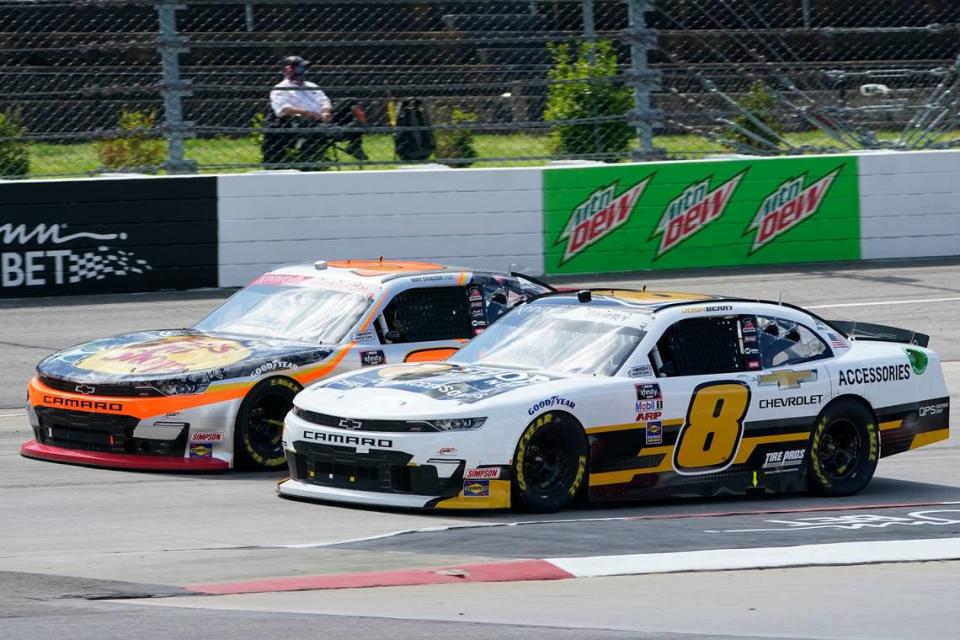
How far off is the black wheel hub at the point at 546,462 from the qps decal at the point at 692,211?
10395 mm

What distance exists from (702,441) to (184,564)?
3.46 m

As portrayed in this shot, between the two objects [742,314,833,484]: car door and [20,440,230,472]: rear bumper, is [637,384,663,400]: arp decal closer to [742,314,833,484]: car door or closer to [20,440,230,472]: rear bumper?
→ [742,314,833,484]: car door

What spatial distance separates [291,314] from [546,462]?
2787 millimetres

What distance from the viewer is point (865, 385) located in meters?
10.1

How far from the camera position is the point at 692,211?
19156 millimetres

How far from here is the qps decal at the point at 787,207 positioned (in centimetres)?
1948

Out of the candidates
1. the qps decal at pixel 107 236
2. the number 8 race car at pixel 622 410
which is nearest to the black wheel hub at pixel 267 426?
the number 8 race car at pixel 622 410

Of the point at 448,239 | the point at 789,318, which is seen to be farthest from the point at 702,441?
the point at 448,239

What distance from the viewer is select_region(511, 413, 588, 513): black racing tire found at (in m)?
8.68

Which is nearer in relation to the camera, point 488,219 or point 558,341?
point 558,341

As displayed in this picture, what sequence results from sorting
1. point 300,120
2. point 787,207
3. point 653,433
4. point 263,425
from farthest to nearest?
point 787,207
point 300,120
point 263,425
point 653,433

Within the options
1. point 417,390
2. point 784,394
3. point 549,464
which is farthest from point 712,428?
point 417,390

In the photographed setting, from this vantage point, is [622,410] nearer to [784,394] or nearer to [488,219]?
[784,394]

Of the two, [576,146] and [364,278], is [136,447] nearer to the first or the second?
[364,278]
